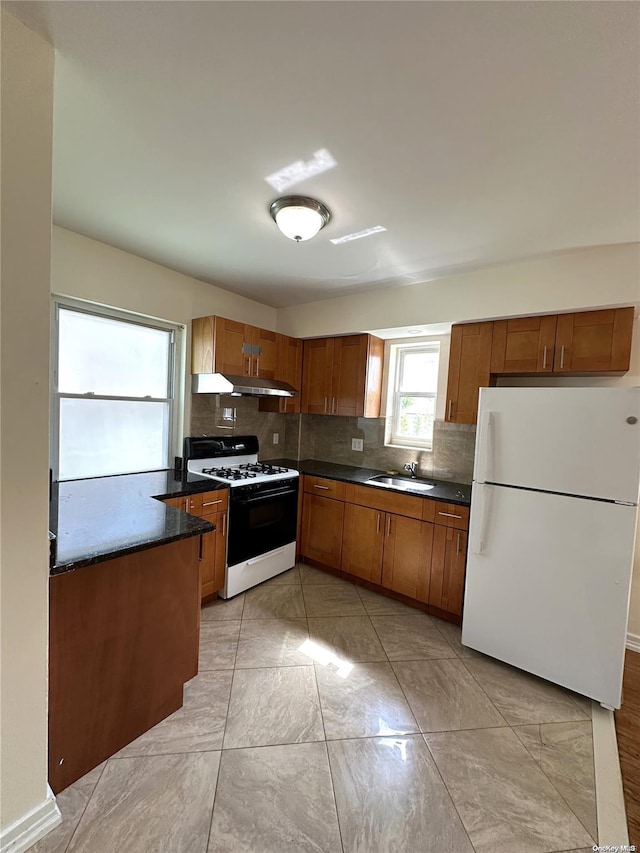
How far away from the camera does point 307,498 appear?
3332 mm

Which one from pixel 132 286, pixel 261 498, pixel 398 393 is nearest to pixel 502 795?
pixel 261 498

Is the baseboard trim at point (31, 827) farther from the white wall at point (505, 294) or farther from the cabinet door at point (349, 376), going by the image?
the white wall at point (505, 294)

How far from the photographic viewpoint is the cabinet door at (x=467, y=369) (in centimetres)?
261

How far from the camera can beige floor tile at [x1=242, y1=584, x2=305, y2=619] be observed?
101 inches

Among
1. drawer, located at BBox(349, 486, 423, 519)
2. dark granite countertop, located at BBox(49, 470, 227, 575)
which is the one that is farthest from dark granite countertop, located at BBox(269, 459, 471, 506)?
dark granite countertop, located at BBox(49, 470, 227, 575)

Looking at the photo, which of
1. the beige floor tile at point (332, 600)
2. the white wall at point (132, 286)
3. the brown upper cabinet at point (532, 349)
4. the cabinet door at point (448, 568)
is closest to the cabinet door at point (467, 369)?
the brown upper cabinet at point (532, 349)

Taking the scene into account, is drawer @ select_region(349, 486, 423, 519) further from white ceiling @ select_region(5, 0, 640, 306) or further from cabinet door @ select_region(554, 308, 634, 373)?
white ceiling @ select_region(5, 0, 640, 306)

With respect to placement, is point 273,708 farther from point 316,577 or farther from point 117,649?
point 316,577

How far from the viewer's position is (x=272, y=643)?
2.25 meters

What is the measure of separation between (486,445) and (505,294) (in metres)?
1.11

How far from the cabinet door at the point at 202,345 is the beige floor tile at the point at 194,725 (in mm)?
2111

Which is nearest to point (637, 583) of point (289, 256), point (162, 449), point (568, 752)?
point (568, 752)

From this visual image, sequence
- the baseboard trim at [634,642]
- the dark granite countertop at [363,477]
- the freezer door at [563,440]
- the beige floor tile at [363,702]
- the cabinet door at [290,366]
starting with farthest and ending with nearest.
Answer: the cabinet door at [290,366]
the dark granite countertop at [363,477]
the baseboard trim at [634,642]
the freezer door at [563,440]
the beige floor tile at [363,702]

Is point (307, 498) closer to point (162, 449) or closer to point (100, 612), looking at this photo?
point (162, 449)
